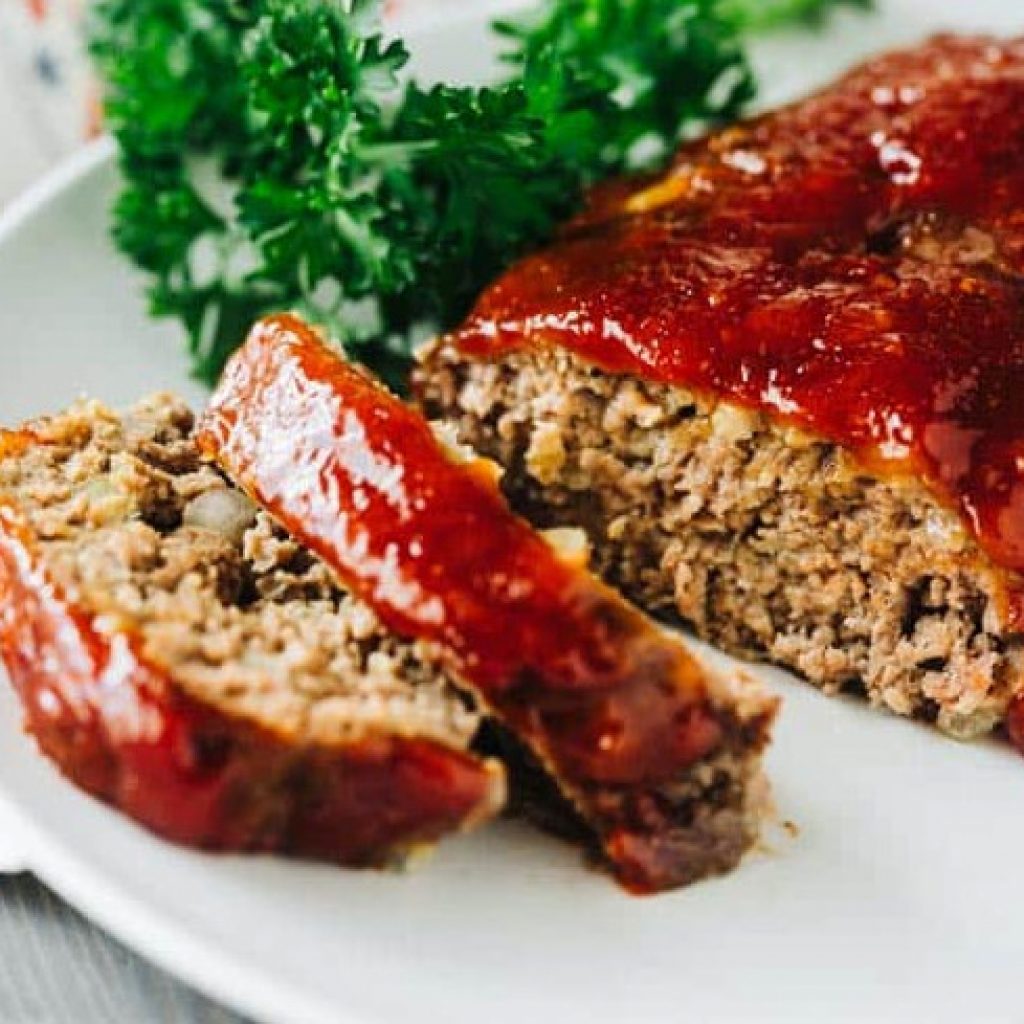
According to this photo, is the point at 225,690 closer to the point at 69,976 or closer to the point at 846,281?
the point at 69,976

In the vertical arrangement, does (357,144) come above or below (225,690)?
above

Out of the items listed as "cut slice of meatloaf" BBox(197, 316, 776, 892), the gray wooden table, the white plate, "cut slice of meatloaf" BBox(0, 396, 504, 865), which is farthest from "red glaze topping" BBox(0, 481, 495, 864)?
the gray wooden table

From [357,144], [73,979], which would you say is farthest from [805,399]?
[73,979]

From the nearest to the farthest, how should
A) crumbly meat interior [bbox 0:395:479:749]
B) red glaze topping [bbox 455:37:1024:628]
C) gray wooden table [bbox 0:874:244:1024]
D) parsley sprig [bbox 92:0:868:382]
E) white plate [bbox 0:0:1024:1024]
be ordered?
white plate [bbox 0:0:1024:1024]
crumbly meat interior [bbox 0:395:479:749]
gray wooden table [bbox 0:874:244:1024]
red glaze topping [bbox 455:37:1024:628]
parsley sprig [bbox 92:0:868:382]

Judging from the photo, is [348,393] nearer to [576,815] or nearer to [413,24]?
[576,815]

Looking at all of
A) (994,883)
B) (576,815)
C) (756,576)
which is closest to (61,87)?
(756,576)

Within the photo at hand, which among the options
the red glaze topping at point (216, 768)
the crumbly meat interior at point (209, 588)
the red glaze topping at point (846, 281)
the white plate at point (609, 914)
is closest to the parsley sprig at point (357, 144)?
the red glaze topping at point (846, 281)

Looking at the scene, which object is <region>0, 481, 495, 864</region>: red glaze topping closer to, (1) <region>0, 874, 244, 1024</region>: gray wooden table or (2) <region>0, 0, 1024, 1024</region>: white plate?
(2) <region>0, 0, 1024, 1024</region>: white plate

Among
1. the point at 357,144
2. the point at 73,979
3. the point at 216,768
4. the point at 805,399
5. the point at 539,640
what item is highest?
the point at 357,144
